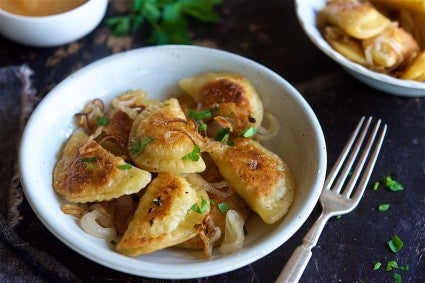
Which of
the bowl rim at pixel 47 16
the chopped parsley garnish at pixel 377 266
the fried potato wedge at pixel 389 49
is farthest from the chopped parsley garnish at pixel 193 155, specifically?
the bowl rim at pixel 47 16

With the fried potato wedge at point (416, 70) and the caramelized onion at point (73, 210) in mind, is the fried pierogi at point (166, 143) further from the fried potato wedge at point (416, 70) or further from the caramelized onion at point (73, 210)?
the fried potato wedge at point (416, 70)

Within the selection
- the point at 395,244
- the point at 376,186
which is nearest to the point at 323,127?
the point at 376,186

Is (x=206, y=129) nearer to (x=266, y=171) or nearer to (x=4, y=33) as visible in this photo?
(x=266, y=171)

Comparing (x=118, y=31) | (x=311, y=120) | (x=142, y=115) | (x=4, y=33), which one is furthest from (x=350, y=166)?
(x=4, y=33)

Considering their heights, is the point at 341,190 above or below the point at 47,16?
below

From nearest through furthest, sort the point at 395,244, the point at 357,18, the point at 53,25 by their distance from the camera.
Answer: the point at 395,244
the point at 357,18
the point at 53,25

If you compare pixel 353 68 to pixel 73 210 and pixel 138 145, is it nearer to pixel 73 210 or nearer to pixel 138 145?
pixel 138 145

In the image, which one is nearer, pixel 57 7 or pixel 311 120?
pixel 311 120
